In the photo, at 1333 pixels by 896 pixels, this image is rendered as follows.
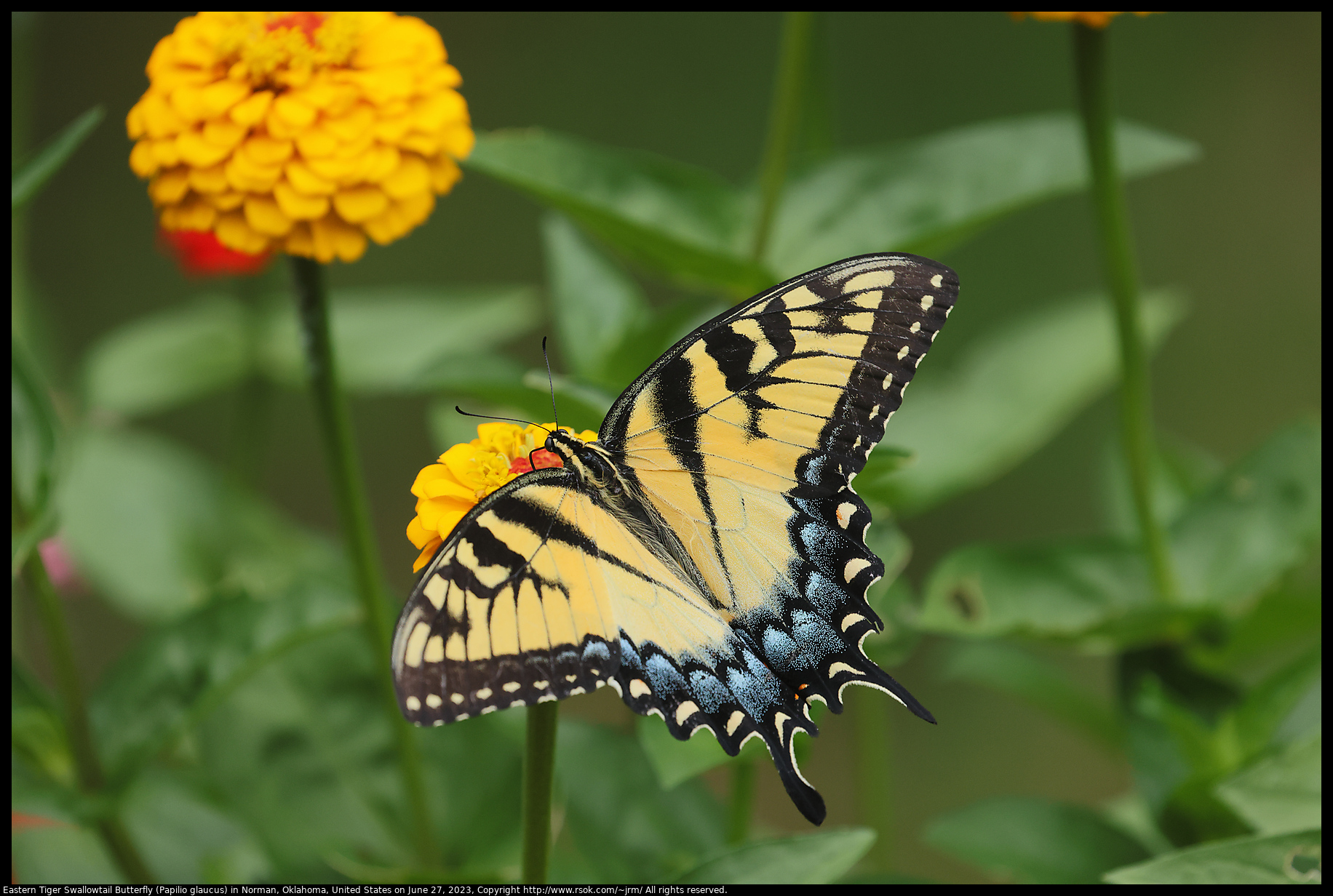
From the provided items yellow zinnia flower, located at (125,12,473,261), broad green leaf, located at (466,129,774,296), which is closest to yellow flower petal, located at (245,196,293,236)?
yellow zinnia flower, located at (125,12,473,261)

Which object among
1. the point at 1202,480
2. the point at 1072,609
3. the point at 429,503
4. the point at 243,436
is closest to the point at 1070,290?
the point at 1202,480

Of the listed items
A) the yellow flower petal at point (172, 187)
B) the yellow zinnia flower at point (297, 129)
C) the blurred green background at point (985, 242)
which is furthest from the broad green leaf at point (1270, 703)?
the blurred green background at point (985, 242)

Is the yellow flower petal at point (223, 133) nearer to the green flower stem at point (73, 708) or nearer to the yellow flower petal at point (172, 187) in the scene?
the yellow flower petal at point (172, 187)

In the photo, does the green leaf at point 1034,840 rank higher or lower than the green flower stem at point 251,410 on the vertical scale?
lower

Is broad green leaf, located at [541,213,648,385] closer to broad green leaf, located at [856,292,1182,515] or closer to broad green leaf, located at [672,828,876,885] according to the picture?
broad green leaf, located at [856,292,1182,515]

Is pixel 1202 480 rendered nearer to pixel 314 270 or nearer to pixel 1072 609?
pixel 1072 609

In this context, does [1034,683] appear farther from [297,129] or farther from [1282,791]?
[297,129]
